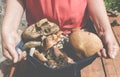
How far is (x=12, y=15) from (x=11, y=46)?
22cm

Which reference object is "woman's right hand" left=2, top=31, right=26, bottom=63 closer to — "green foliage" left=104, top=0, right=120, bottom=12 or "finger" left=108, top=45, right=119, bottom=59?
"finger" left=108, top=45, right=119, bottom=59

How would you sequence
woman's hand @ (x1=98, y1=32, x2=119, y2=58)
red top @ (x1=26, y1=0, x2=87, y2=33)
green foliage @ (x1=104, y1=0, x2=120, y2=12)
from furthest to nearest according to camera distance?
green foliage @ (x1=104, y1=0, x2=120, y2=12) < red top @ (x1=26, y1=0, x2=87, y2=33) < woman's hand @ (x1=98, y1=32, x2=119, y2=58)

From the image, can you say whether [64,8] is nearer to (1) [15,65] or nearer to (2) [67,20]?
(2) [67,20]

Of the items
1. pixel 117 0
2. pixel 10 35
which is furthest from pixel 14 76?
pixel 117 0

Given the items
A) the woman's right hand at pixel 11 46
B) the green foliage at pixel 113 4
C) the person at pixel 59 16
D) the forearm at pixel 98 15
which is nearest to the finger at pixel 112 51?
the person at pixel 59 16

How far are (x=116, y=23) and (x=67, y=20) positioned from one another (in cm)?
66

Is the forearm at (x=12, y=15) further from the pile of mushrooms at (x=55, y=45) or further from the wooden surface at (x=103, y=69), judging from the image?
the wooden surface at (x=103, y=69)

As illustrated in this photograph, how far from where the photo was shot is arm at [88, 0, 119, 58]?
1.52 metres

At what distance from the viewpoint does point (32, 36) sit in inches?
58.7

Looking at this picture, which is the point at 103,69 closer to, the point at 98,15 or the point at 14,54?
the point at 98,15

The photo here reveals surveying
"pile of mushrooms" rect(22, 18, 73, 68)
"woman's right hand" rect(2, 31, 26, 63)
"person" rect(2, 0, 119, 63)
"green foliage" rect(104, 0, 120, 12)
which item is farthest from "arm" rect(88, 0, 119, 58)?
"green foliage" rect(104, 0, 120, 12)

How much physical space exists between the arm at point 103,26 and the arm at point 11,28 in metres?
0.37

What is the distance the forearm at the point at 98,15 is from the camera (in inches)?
65.2

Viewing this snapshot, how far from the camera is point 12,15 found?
173 cm
